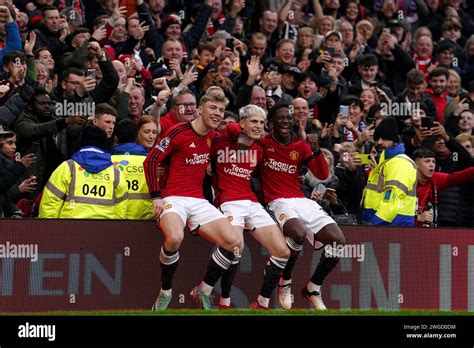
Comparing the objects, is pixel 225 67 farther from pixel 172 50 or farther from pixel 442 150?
pixel 442 150

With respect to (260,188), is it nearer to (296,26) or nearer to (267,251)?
(267,251)

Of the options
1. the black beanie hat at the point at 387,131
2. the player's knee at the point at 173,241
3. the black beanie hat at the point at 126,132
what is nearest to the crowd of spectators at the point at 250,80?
the black beanie hat at the point at 126,132

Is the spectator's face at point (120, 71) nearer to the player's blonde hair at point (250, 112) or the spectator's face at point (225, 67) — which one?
the spectator's face at point (225, 67)

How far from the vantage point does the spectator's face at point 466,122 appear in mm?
22016

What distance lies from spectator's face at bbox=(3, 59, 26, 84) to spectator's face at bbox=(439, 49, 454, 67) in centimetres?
986

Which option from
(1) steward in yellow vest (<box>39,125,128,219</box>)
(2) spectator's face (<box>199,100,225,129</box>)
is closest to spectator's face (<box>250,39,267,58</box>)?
(2) spectator's face (<box>199,100,225,129</box>)

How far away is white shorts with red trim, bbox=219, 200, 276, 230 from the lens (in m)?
16.7

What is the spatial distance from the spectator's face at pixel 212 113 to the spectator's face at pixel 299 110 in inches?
127

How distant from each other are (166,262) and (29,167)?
237 centimetres

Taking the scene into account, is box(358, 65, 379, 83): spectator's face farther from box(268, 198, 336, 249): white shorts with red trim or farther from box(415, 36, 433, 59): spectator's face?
box(268, 198, 336, 249): white shorts with red trim

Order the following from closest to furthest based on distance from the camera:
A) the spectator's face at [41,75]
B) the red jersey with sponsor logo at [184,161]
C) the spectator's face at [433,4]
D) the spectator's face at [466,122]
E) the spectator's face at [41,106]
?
the red jersey with sponsor logo at [184,161] → the spectator's face at [41,106] → the spectator's face at [41,75] → the spectator's face at [466,122] → the spectator's face at [433,4]

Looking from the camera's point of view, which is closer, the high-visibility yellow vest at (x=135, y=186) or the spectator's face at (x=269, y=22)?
the high-visibility yellow vest at (x=135, y=186)

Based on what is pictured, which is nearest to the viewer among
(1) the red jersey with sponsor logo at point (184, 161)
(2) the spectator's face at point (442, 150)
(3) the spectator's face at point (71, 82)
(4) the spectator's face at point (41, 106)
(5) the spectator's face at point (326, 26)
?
(1) the red jersey with sponsor logo at point (184, 161)
